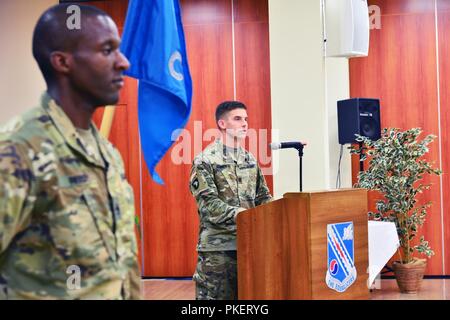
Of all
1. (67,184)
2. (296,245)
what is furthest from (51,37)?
(296,245)

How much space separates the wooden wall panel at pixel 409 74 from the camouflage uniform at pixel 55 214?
16.4ft

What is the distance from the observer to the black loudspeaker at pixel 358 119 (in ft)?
18.8

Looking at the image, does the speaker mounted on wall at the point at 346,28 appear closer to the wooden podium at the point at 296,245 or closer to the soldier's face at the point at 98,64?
the wooden podium at the point at 296,245

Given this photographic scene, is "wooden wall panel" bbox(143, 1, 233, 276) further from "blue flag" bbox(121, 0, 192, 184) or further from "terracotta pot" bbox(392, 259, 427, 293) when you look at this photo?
"blue flag" bbox(121, 0, 192, 184)

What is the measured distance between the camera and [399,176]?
546 cm

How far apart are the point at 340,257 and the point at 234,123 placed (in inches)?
33.0

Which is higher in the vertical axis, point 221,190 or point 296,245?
point 221,190

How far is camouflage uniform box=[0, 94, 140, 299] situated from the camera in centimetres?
136

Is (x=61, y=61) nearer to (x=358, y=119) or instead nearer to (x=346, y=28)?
(x=346, y=28)

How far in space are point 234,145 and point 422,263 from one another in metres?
2.89

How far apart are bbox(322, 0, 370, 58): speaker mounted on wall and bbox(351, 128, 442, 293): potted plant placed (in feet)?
2.72

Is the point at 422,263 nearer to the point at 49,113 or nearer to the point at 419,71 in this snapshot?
the point at 419,71

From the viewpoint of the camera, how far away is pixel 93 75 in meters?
1.49
